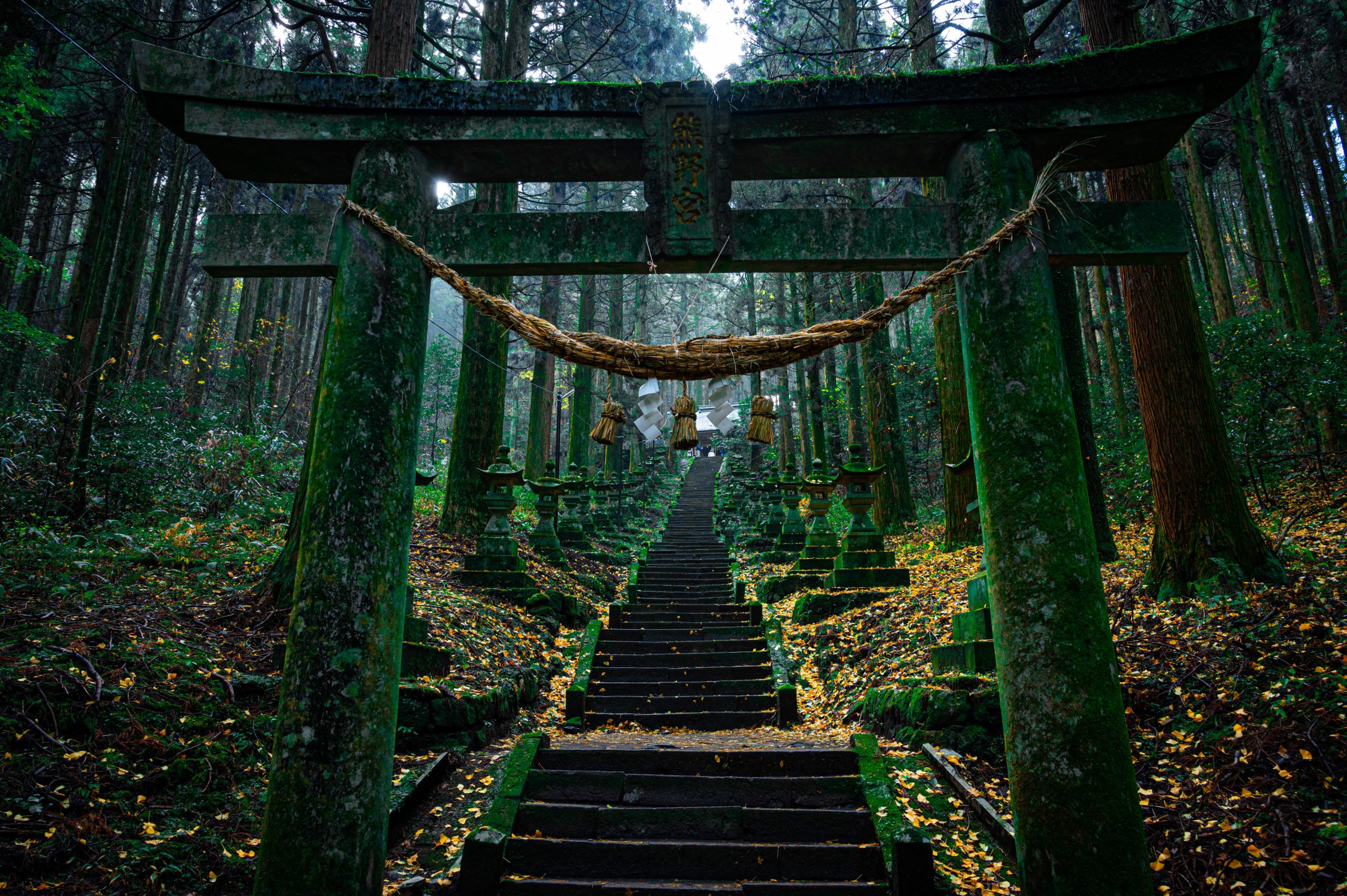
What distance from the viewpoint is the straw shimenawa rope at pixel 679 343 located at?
3232 millimetres

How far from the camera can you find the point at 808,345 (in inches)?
130

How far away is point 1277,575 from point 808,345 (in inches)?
197

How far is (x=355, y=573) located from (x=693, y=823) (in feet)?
8.95

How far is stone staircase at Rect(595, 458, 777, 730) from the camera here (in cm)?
698

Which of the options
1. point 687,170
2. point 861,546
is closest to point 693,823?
point 687,170

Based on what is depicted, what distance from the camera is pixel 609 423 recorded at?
4.20 m

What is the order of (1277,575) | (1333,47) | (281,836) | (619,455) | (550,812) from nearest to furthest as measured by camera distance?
(281,836) < (550,812) < (1277,575) < (1333,47) < (619,455)

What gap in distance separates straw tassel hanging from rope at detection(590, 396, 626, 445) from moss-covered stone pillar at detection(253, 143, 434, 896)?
46.4 inches

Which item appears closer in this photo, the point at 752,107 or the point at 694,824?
the point at 752,107

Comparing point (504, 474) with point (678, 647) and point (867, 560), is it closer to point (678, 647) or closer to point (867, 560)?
point (678, 647)

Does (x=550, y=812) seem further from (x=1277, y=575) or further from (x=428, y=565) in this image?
(x=1277, y=575)

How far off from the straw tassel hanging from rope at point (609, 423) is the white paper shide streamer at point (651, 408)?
268 millimetres

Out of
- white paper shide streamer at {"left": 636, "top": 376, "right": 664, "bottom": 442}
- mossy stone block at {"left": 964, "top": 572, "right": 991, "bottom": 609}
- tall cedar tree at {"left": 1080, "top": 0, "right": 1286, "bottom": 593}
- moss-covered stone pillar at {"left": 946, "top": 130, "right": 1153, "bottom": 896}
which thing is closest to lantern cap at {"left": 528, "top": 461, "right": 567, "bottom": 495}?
mossy stone block at {"left": 964, "top": 572, "right": 991, "bottom": 609}

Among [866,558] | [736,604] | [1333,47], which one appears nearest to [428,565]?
[736,604]
